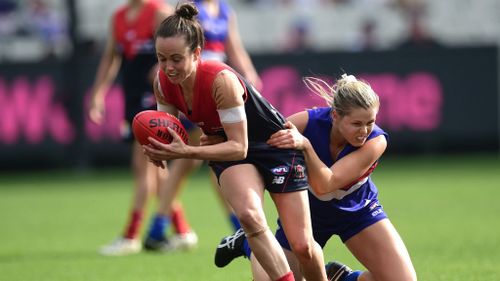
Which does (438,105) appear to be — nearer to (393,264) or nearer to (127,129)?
(127,129)

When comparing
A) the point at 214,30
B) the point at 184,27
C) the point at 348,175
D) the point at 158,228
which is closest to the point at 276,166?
the point at 348,175

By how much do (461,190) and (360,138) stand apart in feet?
23.0

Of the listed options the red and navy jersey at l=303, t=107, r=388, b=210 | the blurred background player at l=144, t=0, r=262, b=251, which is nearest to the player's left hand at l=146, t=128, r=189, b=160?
the red and navy jersey at l=303, t=107, r=388, b=210

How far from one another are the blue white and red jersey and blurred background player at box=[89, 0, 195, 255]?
1.02ft

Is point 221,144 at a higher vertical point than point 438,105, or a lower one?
higher

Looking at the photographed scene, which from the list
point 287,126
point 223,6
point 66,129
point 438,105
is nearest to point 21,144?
point 66,129

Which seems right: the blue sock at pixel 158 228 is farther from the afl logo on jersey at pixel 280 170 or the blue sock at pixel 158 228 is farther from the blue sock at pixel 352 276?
the afl logo on jersey at pixel 280 170

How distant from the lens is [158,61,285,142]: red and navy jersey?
5.38 meters

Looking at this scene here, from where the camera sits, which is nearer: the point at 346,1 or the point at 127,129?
the point at 127,129

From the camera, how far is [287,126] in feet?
18.1

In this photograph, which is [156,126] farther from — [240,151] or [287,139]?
[287,139]

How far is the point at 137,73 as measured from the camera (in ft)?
27.8

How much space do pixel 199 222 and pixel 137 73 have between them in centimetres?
222

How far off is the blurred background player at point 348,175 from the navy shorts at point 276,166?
0.06 metres
